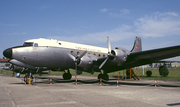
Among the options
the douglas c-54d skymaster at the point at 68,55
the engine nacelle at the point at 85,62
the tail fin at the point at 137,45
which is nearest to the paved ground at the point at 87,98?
the douglas c-54d skymaster at the point at 68,55

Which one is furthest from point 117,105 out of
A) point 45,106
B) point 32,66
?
point 32,66

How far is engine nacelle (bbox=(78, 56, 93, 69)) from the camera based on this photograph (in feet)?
56.2

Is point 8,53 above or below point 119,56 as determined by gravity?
above

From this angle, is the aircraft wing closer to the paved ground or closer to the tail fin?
the paved ground

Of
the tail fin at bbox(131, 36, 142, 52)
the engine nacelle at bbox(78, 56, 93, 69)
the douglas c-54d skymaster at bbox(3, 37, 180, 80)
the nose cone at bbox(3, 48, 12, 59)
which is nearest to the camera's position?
the nose cone at bbox(3, 48, 12, 59)

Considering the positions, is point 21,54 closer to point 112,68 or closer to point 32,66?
point 32,66

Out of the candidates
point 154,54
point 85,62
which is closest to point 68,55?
point 85,62

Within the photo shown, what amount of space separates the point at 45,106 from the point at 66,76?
1745 centimetres

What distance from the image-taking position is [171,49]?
13656 millimetres

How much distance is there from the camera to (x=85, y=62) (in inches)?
685

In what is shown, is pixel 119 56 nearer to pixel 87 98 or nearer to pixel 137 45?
pixel 137 45

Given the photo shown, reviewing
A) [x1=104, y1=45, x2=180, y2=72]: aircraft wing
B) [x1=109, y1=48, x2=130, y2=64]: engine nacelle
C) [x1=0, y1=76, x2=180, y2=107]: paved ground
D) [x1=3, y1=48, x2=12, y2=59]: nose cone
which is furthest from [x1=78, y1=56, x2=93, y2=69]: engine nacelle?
[x1=3, y1=48, x2=12, y2=59]: nose cone

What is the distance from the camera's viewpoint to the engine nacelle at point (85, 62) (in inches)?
674

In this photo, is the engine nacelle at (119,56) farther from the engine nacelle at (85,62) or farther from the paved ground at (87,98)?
the paved ground at (87,98)
